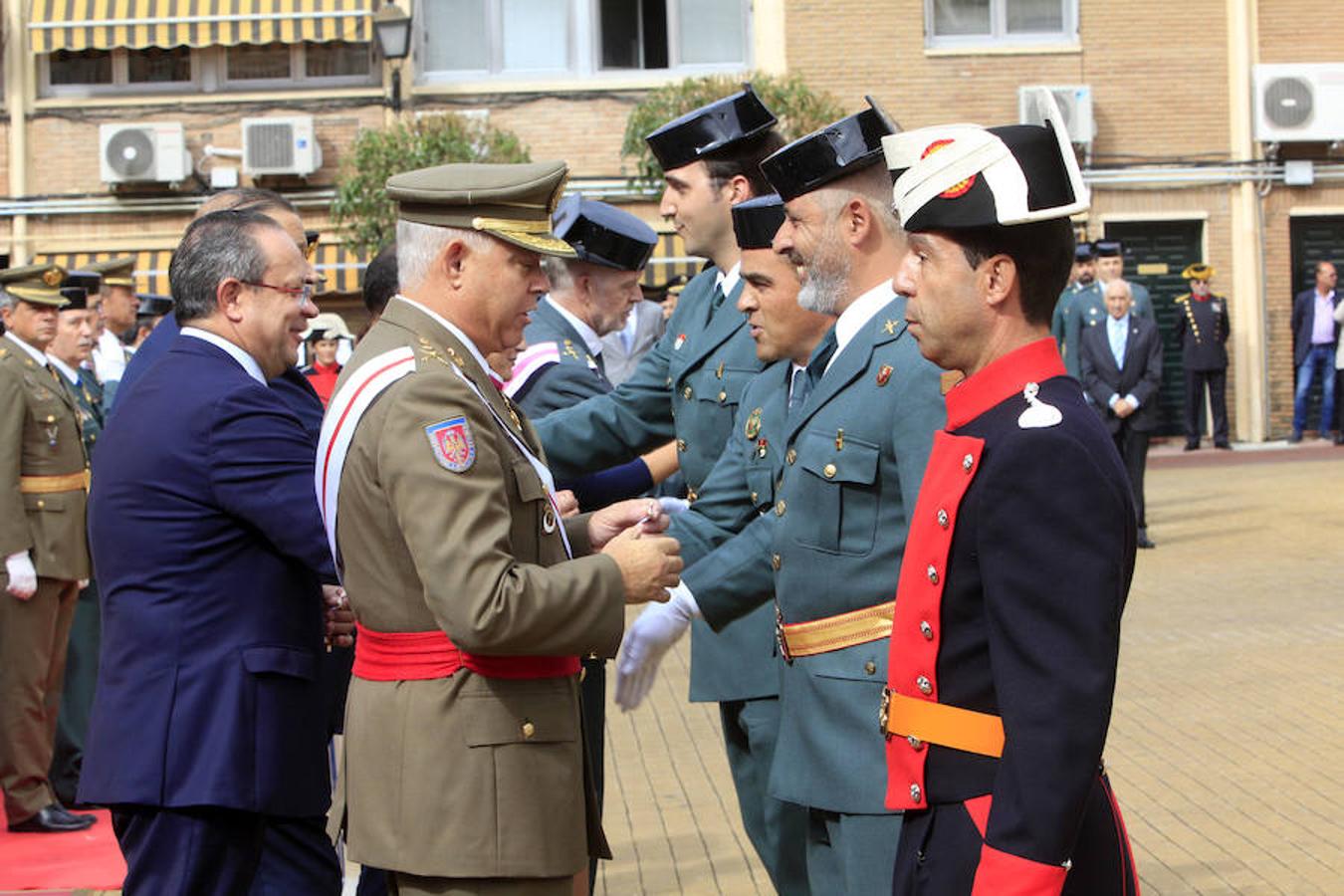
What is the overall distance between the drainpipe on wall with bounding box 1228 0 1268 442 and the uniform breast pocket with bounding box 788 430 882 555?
2088 cm

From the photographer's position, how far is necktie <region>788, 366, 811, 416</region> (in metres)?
4.38

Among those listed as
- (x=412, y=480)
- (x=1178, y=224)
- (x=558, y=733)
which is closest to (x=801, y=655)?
(x=558, y=733)

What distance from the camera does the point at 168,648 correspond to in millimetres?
4012

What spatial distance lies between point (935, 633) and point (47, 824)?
5.61m

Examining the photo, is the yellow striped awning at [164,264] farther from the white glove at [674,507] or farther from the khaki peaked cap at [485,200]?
the khaki peaked cap at [485,200]

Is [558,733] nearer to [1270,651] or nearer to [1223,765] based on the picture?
[1223,765]

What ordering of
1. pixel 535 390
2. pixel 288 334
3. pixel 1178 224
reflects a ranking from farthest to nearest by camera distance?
pixel 1178 224 → pixel 535 390 → pixel 288 334

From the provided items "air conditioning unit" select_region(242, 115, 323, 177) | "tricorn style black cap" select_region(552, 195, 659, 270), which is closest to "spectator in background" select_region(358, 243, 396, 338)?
"tricorn style black cap" select_region(552, 195, 659, 270)

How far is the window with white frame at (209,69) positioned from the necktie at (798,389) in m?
19.4

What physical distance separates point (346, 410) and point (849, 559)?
102 centimetres

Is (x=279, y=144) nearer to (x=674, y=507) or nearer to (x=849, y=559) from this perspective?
(x=674, y=507)

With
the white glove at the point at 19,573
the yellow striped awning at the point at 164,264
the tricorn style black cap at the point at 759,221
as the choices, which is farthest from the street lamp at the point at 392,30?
the tricorn style black cap at the point at 759,221

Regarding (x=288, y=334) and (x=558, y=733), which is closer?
(x=558, y=733)

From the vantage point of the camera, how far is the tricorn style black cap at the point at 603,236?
643 cm
